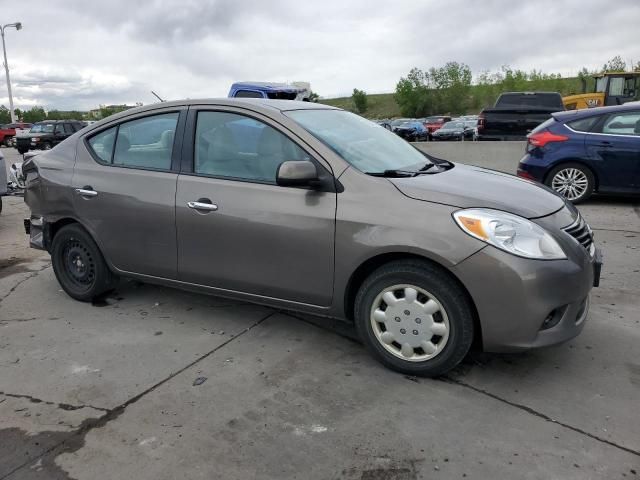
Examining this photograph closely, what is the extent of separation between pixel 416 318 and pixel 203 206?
1.60m

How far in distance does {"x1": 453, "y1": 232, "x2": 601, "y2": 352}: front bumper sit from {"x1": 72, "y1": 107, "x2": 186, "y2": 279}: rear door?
2129 millimetres

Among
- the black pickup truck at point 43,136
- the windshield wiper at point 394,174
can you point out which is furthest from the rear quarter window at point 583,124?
the black pickup truck at point 43,136

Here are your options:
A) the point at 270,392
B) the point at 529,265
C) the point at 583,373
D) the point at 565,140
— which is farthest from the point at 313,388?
the point at 565,140

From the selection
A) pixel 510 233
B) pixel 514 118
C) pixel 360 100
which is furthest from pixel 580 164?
pixel 360 100

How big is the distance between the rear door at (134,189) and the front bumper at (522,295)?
2129mm

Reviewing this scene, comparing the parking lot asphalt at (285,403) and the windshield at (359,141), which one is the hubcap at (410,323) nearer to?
the parking lot asphalt at (285,403)

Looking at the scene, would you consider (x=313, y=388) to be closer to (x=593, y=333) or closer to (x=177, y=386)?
(x=177, y=386)

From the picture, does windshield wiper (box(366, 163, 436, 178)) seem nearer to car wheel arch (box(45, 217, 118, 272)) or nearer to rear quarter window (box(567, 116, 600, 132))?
car wheel arch (box(45, 217, 118, 272))

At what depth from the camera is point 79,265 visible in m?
4.57

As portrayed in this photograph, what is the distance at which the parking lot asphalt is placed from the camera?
2.51 meters

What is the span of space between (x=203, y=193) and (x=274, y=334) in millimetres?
1106

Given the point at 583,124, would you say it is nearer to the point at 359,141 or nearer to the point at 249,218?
the point at 359,141

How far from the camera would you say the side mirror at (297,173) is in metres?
3.24

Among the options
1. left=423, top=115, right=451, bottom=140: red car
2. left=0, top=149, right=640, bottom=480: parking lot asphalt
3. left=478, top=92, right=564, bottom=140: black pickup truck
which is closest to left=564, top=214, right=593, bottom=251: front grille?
left=0, top=149, right=640, bottom=480: parking lot asphalt
